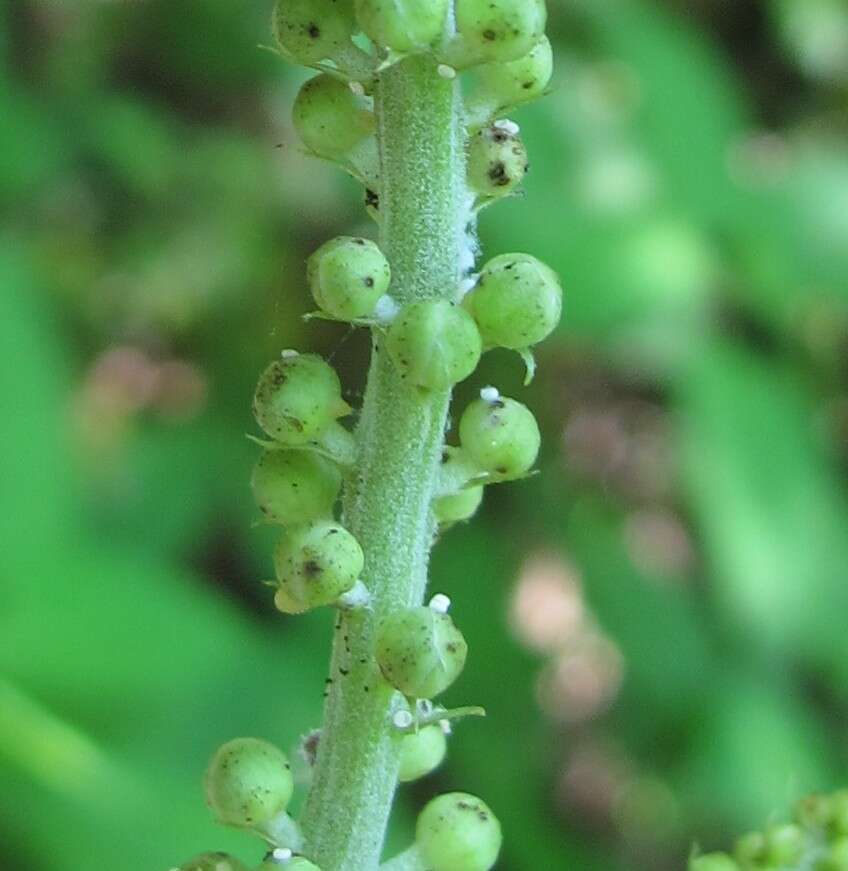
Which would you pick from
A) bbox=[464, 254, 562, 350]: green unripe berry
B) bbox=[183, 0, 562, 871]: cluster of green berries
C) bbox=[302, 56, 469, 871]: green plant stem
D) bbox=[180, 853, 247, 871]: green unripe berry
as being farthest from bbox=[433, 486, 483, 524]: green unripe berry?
bbox=[180, 853, 247, 871]: green unripe berry

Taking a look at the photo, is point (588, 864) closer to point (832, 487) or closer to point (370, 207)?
point (832, 487)

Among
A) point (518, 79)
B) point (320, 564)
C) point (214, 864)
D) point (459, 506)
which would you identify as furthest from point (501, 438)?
point (214, 864)

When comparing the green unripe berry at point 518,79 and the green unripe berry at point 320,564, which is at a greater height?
the green unripe berry at point 518,79

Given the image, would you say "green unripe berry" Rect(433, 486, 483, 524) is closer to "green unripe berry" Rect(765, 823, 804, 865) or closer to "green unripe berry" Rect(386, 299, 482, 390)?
"green unripe berry" Rect(386, 299, 482, 390)

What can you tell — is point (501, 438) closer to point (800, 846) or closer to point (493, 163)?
point (493, 163)

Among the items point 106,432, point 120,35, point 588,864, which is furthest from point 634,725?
point 120,35

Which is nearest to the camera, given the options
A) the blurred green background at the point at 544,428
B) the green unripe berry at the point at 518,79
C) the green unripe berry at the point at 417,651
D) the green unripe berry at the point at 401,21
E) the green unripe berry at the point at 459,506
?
the green unripe berry at the point at 401,21

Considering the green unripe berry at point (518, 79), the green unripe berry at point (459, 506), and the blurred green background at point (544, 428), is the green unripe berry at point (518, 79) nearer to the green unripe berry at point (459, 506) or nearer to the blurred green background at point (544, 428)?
the green unripe berry at point (459, 506)

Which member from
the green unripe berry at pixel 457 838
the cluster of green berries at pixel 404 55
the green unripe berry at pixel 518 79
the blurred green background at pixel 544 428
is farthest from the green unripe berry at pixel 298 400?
the blurred green background at pixel 544 428
